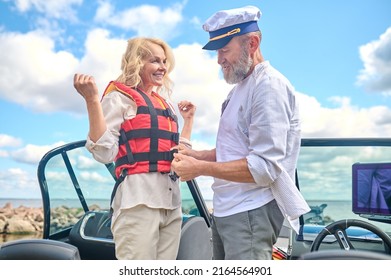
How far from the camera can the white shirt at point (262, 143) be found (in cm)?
94

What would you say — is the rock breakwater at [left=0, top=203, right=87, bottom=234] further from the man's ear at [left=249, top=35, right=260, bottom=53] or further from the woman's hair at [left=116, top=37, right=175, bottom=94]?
the man's ear at [left=249, top=35, right=260, bottom=53]

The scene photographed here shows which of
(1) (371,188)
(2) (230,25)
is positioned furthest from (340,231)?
(2) (230,25)

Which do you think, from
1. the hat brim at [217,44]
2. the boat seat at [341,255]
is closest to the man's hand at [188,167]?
the hat brim at [217,44]

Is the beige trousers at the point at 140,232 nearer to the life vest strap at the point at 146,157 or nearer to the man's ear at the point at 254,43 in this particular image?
the life vest strap at the point at 146,157

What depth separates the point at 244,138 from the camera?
3.31ft

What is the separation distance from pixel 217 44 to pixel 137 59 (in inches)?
10.3

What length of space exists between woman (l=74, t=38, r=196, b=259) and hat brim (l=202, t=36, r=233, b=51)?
21 cm

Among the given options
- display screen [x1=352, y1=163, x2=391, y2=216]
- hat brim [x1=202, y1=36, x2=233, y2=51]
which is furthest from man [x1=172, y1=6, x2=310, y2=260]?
display screen [x1=352, y1=163, x2=391, y2=216]

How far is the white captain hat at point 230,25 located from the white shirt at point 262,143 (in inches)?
3.9

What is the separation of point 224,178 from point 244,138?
10cm

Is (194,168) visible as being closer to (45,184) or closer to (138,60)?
(138,60)

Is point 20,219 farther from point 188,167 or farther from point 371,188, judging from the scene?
point 371,188

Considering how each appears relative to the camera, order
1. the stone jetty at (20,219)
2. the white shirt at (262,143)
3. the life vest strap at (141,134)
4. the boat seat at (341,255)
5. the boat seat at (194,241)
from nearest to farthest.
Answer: the boat seat at (341,255), the white shirt at (262,143), the life vest strap at (141,134), the boat seat at (194,241), the stone jetty at (20,219)

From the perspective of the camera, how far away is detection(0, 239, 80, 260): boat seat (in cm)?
94
